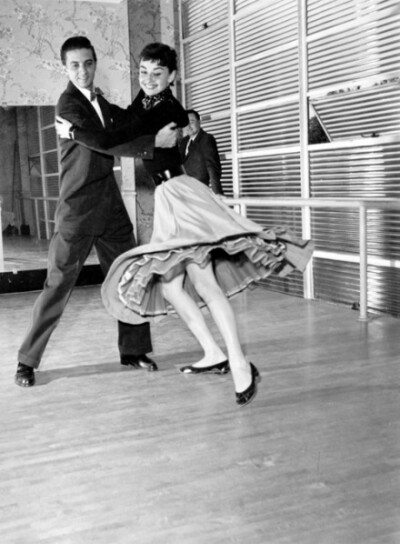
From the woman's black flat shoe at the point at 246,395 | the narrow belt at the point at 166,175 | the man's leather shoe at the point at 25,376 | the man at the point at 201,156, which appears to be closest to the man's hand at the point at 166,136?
the narrow belt at the point at 166,175

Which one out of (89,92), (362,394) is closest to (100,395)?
(362,394)

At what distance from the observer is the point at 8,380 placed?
343 centimetres

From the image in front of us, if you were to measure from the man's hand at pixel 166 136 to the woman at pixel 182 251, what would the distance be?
3cm

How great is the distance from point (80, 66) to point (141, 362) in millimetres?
1361

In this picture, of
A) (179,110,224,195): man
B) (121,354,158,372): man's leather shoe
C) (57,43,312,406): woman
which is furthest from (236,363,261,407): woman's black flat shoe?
(179,110,224,195): man

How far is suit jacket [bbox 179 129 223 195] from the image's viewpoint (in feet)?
19.9

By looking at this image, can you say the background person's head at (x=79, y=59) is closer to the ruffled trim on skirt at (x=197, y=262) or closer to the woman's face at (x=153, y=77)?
the woman's face at (x=153, y=77)

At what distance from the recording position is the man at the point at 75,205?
3.20 meters

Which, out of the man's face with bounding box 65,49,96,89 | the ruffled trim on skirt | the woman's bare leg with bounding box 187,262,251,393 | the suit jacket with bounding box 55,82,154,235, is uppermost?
the man's face with bounding box 65,49,96,89

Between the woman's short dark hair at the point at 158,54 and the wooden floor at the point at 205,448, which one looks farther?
the woman's short dark hair at the point at 158,54

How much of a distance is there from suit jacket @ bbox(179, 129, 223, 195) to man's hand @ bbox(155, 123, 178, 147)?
3.00 meters

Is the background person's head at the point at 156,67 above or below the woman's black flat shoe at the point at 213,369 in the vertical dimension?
above

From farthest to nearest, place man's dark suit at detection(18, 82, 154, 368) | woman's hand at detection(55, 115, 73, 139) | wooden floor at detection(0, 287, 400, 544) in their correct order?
man's dark suit at detection(18, 82, 154, 368) → woman's hand at detection(55, 115, 73, 139) → wooden floor at detection(0, 287, 400, 544)

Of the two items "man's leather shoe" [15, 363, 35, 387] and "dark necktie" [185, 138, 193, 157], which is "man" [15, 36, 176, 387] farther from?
"dark necktie" [185, 138, 193, 157]
